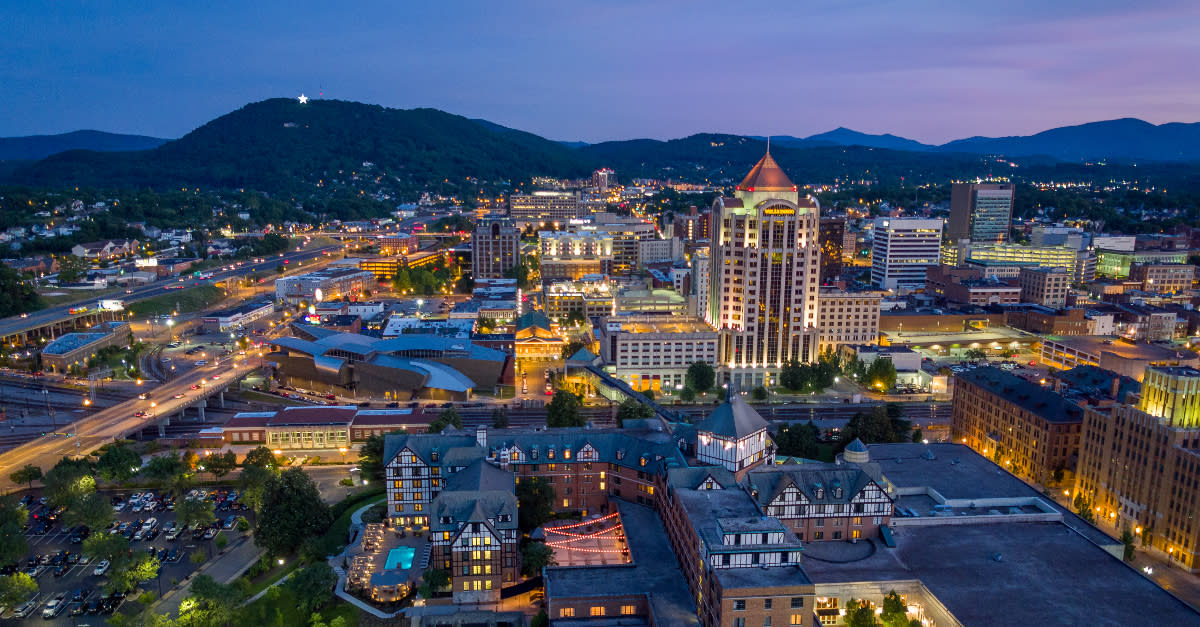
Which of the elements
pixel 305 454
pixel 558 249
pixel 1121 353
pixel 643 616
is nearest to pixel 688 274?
pixel 558 249

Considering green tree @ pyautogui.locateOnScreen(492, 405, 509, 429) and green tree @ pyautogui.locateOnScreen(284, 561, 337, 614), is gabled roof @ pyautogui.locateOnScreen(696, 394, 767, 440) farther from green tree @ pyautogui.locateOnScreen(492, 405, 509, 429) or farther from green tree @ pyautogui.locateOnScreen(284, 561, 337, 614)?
green tree @ pyautogui.locateOnScreen(284, 561, 337, 614)

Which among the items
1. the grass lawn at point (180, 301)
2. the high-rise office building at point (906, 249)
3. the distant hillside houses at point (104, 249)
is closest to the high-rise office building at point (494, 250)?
the grass lawn at point (180, 301)

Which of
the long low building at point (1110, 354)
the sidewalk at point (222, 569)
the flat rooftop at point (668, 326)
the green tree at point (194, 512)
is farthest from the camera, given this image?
the flat rooftop at point (668, 326)

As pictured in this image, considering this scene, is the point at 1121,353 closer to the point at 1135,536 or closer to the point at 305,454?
the point at 1135,536

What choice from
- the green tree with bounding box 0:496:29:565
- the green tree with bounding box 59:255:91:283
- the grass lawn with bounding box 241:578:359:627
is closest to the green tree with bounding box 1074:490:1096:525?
the grass lawn with bounding box 241:578:359:627

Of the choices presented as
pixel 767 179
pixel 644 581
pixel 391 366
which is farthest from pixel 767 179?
pixel 644 581

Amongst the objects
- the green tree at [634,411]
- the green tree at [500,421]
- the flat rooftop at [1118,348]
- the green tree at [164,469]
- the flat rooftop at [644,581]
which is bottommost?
the green tree at [164,469]

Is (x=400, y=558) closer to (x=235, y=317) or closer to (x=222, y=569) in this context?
(x=222, y=569)

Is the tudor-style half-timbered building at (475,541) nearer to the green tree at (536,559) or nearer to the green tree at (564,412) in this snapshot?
the green tree at (536,559)
